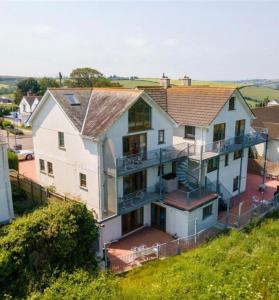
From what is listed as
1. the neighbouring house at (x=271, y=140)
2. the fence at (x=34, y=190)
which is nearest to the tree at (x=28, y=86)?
the neighbouring house at (x=271, y=140)

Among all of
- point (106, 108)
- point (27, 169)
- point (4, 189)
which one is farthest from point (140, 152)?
point (27, 169)

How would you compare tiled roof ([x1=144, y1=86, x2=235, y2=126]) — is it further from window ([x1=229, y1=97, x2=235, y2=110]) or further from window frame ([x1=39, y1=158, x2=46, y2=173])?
window frame ([x1=39, y1=158, x2=46, y2=173])

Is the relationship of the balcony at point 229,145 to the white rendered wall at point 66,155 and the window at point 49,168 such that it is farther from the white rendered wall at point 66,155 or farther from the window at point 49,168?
the window at point 49,168

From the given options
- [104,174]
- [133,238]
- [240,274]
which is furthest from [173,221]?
[240,274]

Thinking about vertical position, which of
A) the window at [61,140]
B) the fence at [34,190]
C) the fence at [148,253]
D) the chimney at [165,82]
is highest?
the chimney at [165,82]

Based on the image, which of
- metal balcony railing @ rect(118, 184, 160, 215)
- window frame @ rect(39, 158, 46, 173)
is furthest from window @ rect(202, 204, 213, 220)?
window frame @ rect(39, 158, 46, 173)

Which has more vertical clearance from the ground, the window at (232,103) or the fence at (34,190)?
the window at (232,103)
